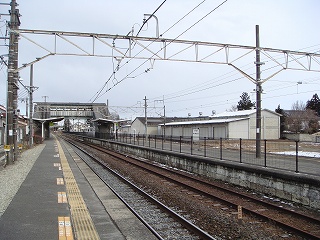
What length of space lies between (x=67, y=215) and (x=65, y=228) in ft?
3.39

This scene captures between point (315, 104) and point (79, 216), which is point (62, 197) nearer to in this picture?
point (79, 216)

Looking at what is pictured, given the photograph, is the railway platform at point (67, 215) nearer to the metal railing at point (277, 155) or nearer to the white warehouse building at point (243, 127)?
the metal railing at point (277, 155)

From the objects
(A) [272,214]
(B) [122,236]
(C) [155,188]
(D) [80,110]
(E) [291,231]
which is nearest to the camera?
(B) [122,236]

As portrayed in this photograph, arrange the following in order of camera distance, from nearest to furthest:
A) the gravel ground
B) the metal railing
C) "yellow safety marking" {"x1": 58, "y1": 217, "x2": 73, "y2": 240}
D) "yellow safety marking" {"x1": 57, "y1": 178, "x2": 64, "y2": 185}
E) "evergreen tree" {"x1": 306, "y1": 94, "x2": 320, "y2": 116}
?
1. "yellow safety marking" {"x1": 58, "y1": 217, "x2": 73, "y2": 240}
2. the gravel ground
3. "yellow safety marking" {"x1": 57, "y1": 178, "x2": 64, "y2": 185}
4. the metal railing
5. "evergreen tree" {"x1": 306, "y1": 94, "x2": 320, "y2": 116}

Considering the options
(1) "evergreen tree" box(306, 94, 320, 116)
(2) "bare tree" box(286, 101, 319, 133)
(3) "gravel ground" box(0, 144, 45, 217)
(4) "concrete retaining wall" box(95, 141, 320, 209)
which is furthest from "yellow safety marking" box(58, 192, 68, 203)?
(1) "evergreen tree" box(306, 94, 320, 116)

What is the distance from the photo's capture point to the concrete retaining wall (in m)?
9.44

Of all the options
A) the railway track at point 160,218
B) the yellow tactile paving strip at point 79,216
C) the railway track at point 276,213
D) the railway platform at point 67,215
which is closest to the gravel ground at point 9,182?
the railway platform at point 67,215

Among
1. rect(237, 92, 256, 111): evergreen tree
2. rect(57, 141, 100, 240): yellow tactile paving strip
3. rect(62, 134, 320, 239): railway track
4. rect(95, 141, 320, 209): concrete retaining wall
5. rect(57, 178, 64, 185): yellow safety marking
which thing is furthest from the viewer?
rect(237, 92, 256, 111): evergreen tree

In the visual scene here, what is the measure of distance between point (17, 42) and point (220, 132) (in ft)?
126

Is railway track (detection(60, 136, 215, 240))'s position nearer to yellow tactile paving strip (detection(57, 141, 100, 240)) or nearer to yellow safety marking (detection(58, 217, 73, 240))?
yellow tactile paving strip (detection(57, 141, 100, 240))

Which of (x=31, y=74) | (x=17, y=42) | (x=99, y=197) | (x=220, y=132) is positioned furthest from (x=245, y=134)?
(x=99, y=197)

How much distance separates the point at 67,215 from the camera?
768cm

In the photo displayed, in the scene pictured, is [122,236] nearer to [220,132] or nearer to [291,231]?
[291,231]

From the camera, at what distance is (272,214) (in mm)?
8570
